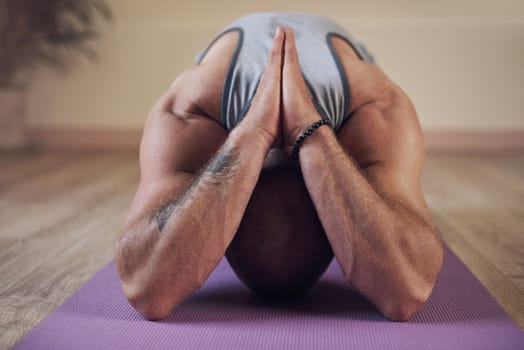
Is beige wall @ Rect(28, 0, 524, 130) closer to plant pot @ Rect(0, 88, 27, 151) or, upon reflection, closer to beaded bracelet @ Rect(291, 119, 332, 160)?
plant pot @ Rect(0, 88, 27, 151)

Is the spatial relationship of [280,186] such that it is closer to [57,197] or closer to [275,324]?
[275,324]

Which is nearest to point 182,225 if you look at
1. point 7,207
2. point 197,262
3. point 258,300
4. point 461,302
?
point 197,262

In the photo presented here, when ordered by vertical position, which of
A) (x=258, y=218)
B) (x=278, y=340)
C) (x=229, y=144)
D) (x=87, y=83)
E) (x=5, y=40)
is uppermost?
(x=229, y=144)

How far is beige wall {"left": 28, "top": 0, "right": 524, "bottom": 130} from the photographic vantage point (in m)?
4.12

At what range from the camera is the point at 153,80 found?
14.0 ft

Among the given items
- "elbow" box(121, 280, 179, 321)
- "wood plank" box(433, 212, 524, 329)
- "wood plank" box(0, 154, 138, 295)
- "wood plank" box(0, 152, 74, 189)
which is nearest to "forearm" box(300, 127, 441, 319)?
"wood plank" box(433, 212, 524, 329)

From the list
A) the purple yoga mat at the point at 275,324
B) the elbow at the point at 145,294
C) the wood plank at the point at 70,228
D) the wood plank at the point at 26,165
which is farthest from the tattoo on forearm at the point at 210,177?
the wood plank at the point at 26,165

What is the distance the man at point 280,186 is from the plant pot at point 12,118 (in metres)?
2.76

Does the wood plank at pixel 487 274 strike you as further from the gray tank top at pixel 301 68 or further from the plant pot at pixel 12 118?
the plant pot at pixel 12 118

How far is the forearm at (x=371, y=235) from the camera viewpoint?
134 centimetres

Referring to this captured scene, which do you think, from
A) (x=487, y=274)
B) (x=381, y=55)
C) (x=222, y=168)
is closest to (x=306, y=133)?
(x=222, y=168)

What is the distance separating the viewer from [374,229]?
4.40ft

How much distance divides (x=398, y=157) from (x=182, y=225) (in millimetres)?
511

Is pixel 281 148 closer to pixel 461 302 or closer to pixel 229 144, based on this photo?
pixel 229 144
